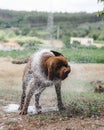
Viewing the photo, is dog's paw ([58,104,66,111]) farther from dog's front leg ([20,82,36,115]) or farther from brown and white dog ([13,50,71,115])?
dog's front leg ([20,82,36,115])

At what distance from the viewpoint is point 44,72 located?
6328mm

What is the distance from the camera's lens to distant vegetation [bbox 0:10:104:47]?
1384cm

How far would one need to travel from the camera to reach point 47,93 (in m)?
8.56

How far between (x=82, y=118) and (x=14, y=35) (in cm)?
809

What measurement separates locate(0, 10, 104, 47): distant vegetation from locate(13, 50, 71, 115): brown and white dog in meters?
6.49

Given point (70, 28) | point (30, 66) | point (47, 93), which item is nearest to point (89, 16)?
point (70, 28)

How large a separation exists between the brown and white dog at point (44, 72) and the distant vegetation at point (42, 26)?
649 centimetres

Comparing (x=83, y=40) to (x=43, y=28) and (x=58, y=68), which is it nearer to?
(x=43, y=28)

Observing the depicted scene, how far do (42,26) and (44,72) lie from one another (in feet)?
27.7

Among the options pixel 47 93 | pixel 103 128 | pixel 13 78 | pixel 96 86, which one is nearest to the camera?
pixel 103 128

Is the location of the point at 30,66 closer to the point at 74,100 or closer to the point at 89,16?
the point at 74,100

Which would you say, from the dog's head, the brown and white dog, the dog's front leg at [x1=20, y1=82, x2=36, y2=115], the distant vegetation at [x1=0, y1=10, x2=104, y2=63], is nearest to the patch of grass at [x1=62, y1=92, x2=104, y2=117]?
the brown and white dog

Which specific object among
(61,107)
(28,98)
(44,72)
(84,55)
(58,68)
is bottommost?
(84,55)

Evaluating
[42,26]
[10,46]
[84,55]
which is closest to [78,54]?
[84,55]
